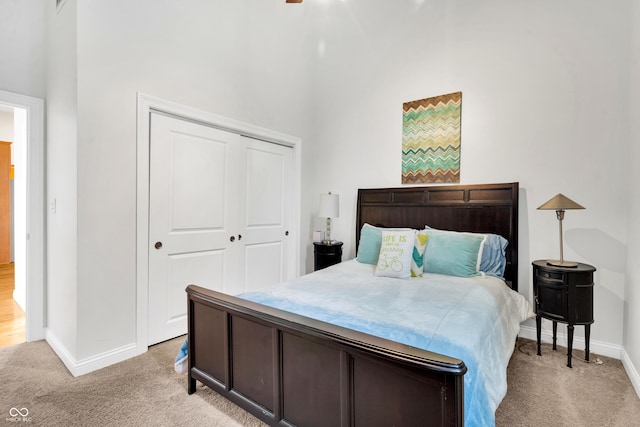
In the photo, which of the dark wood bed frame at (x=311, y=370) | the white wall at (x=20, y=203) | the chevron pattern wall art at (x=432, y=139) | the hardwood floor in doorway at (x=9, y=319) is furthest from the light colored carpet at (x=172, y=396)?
the chevron pattern wall art at (x=432, y=139)

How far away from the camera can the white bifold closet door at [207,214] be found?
2.65 meters

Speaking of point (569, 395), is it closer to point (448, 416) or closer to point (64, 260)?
point (448, 416)

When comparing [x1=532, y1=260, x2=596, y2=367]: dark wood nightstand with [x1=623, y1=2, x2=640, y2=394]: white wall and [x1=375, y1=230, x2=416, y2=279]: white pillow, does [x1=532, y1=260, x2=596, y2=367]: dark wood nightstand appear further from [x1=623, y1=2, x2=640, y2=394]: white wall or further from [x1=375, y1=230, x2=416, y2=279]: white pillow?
[x1=375, y1=230, x2=416, y2=279]: white pillow

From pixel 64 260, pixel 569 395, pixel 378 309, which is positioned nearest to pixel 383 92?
pixel 378 309

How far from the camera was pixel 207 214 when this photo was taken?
3.02 meters

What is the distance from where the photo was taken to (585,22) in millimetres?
2553

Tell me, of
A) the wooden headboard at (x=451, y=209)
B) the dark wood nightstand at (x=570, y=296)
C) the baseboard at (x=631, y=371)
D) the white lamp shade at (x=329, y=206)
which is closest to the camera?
the baseboard at (x=631, y=371)

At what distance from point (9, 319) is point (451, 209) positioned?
15.2 ft

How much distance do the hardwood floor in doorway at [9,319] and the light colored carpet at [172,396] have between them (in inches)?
11.0

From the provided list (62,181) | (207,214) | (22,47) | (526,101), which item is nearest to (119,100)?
(62,181)

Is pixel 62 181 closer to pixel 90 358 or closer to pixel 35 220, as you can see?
pixel 35 220

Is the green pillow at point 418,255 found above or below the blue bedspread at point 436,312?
above

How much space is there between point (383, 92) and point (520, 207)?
1.95 metres

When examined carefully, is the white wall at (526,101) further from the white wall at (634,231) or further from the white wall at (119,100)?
the white wall at (119,100)
